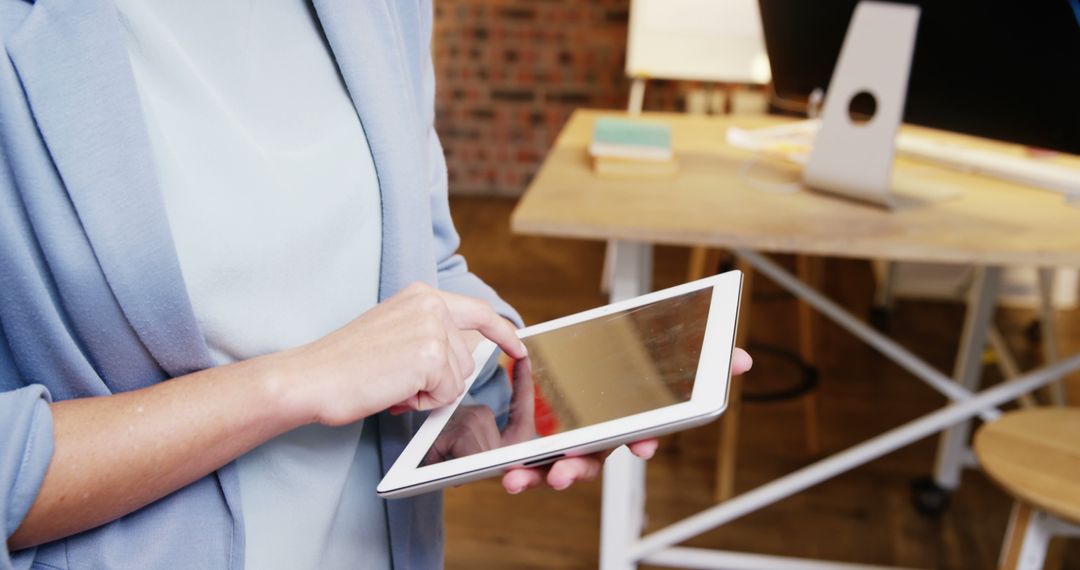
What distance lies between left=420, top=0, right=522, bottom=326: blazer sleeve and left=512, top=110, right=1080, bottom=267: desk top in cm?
48

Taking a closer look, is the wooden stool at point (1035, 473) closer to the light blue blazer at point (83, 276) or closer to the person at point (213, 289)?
the person at point (213, 289)

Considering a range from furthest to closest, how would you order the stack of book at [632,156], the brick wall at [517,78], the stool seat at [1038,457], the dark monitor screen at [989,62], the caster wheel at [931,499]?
the brick wall at [517,78], the caster wheel at [931,499], the stack of book at [632,156], the dark monitor screen at [989,62], the stool seat at [1038,457]

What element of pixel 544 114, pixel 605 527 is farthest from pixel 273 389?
pixel 544 114

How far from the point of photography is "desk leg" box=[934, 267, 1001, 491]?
228 centimetres

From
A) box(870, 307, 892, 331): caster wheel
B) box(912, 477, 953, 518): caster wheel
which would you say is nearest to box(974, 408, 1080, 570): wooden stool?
box(912, 477, 953, 518): caster wheel

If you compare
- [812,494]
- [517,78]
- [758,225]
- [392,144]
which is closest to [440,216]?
[392,144]

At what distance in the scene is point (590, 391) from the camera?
2.43 feet

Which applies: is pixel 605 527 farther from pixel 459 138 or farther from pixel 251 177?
pixel 459 138

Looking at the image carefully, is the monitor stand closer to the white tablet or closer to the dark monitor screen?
the dark monitor screen

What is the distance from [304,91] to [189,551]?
0.36 m

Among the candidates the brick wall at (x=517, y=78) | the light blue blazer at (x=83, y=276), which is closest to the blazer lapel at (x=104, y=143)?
the light blue blazer at (x=83, y=276)

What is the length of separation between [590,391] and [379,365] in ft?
0.60

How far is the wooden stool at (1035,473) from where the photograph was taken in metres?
1.29

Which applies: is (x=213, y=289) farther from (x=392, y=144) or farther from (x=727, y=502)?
(x=727, y=502)
